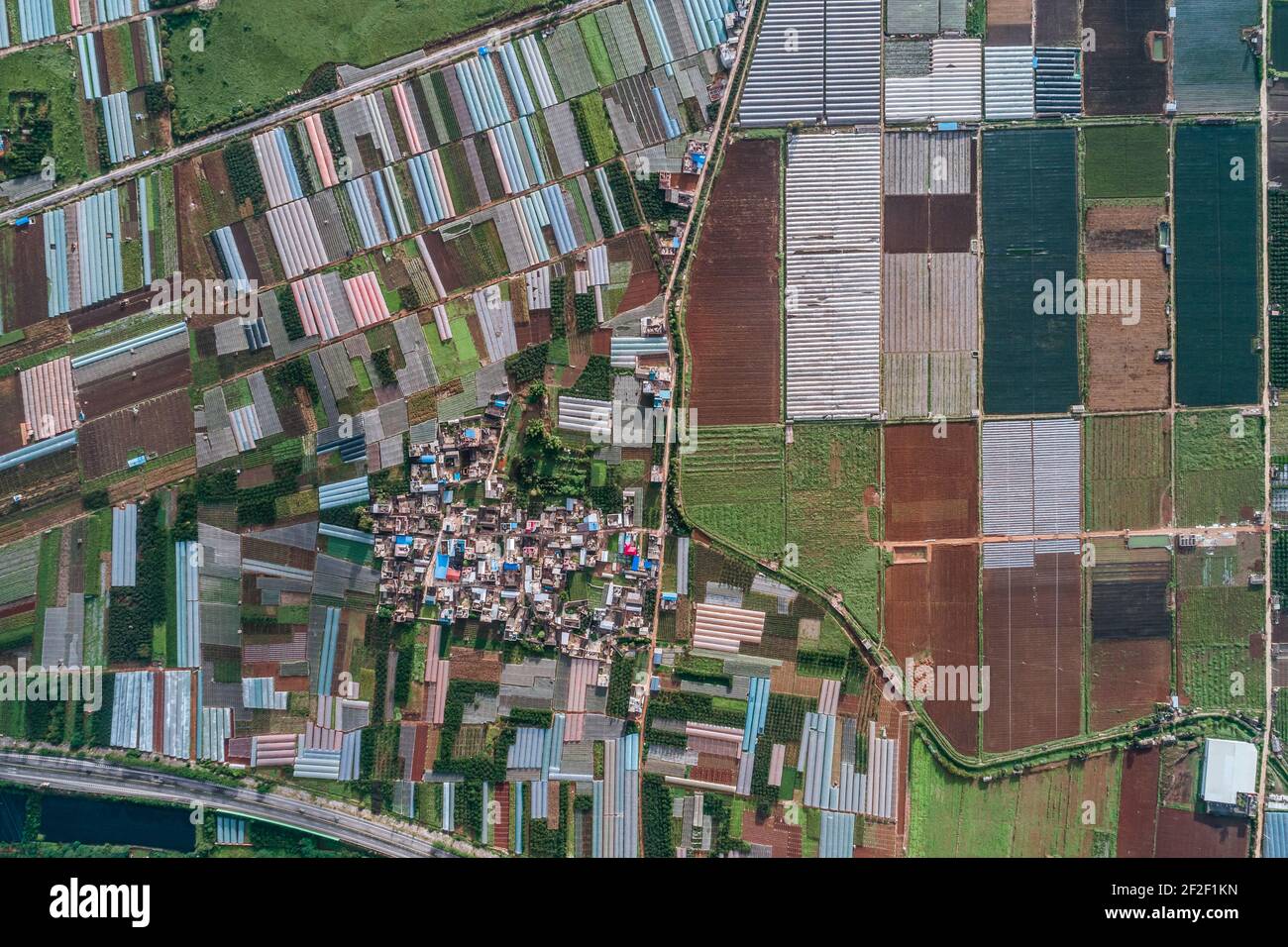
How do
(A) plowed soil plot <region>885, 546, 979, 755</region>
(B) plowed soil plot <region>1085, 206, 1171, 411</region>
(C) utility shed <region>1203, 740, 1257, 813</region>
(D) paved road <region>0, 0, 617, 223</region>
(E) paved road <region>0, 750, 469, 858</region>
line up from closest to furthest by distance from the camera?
(E) paved road <region>0, 750, 469, 858</region> < (C) utility shed <region>1203, 740, 1257, 813</region> < (D) paved road <region>0, 0, 617, 223</region> < (B) plowed soil plot <region>1085, 206, 1171, 411</region> < (A) plowed soil plot <region>885, 546, 979, 755</region>

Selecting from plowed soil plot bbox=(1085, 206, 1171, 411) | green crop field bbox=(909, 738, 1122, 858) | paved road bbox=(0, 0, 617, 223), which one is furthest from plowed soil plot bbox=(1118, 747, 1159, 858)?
paved road bbox=(0, 0, 617, 223)

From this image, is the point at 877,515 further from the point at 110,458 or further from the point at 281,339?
the point at 110,458

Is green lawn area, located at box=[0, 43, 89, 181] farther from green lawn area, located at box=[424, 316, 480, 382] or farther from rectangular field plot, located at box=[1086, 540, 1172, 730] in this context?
rectangular field plot, located at box=[1086, 540, 1172, 730]

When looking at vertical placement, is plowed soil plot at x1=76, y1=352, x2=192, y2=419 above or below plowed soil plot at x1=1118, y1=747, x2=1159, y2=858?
above

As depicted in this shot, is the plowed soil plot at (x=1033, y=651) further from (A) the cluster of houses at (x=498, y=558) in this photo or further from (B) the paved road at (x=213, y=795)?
(B) the paved road at (x=213, y=795)

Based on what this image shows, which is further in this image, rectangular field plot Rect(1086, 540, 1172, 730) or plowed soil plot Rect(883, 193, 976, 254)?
rectangular field plot Rect(1086, 540, 1172, 730)

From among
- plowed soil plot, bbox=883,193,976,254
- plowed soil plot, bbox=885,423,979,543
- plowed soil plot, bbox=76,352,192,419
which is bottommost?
plowed soil plot, bbox=885,423,979,543
